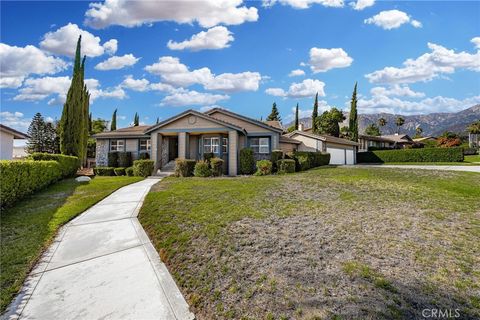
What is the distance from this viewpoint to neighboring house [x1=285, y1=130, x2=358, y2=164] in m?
27.0

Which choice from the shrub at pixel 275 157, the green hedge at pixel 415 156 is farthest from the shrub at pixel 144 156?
the green hedge at pixel 415 156

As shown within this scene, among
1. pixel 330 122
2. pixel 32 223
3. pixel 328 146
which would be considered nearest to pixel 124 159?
pixel 32 223

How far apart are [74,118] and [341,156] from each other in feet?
→ 91.5

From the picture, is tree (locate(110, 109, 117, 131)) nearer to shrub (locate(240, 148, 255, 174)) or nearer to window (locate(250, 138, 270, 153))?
window (locate(250, 138, 270, 153))

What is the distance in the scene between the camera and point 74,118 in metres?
22.6

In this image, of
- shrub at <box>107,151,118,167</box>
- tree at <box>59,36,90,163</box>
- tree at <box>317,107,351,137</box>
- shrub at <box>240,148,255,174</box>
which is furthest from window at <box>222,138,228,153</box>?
tree at <box>317,107,351,137</box>

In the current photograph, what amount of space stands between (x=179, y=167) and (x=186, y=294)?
14.7m

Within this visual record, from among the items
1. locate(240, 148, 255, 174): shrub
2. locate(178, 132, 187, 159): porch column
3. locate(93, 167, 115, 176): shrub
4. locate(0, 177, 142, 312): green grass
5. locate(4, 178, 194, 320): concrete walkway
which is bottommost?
locate(4, 178, 194, 320): concrete walkway

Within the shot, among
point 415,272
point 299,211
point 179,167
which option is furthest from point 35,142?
point 415,272

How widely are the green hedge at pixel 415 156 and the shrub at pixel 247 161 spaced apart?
22601 millimetres

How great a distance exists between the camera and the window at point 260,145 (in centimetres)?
2075

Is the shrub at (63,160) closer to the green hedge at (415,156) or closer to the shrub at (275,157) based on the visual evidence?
the shrub at (275,157)

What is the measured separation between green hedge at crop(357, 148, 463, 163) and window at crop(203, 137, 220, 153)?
2351 centimetres

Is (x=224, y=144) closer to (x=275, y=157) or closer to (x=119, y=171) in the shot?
(x=275, y=157)
